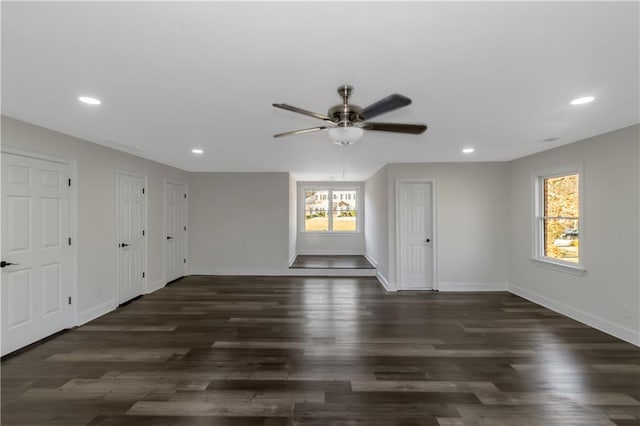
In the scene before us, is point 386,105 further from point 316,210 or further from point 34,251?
point 316,210

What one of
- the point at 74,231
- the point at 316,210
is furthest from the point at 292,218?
the point at 74,231

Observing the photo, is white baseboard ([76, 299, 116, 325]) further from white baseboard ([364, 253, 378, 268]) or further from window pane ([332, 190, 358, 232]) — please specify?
window pane ([332, 190, 358, 232])

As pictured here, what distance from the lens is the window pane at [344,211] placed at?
367 inches

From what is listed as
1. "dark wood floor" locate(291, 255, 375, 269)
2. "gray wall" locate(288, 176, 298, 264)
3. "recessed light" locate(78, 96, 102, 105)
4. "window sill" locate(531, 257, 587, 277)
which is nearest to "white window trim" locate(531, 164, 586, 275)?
"window sill" locate(531, 257, 587, 277)

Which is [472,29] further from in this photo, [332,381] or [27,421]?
[27,421]

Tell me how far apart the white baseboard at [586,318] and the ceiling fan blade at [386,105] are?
3917mm

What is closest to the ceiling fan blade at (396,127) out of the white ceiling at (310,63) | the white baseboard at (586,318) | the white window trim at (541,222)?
the white ceiling at (310,63)

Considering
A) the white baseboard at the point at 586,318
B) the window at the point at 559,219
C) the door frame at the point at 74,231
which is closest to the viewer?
the white baseboard at the point at 586,318

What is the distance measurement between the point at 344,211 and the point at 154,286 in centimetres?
583

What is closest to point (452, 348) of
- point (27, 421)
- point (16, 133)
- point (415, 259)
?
point (415, 259)

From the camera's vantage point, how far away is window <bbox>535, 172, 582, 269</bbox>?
402cm

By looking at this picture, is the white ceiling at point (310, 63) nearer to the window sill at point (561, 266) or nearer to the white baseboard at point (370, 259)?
the window sill at point (561, 266)

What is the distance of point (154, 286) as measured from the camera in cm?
538

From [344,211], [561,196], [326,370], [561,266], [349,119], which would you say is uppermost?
[349,119]
